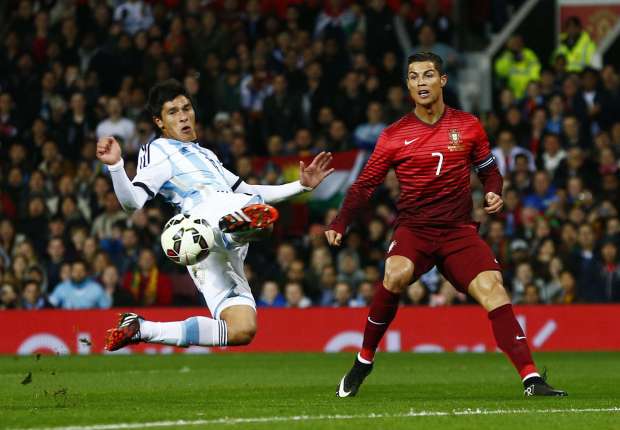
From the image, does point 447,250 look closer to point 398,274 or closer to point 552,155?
point 398,274

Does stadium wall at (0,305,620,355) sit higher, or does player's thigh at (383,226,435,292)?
player's thigh at (383,226,435,292)

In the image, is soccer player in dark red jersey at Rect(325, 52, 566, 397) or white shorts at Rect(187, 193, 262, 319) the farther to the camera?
soccer player in dark red jersey at Rect(325, 52, 566, 397)

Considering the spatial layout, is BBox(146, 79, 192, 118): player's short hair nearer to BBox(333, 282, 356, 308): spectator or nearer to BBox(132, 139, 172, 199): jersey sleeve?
BBox(132, 139, 172, 199): jersey sleeve

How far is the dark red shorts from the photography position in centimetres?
954

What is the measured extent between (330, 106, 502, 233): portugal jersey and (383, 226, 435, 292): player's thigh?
0.38 feet

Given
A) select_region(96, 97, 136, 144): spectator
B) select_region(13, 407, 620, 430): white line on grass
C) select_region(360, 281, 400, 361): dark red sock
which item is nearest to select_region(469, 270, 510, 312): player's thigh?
select_region(360, 281, 400, 361): dark red sock

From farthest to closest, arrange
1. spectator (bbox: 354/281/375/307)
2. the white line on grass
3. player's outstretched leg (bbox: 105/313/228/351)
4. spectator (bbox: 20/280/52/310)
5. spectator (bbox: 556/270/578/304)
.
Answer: spectator (bbox: 20/280/52/310) < spectator (bbox: 354/281/375/307) < spectator (bbox: 556/270/578/304) < player's outstretched leg (bbox: 105/313/228/351) < the white line on grass

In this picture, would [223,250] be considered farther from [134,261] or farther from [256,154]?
[256,154]

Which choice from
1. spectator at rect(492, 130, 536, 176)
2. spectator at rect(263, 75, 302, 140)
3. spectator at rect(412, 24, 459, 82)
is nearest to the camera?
spectator at rect(492, 130, 536, 176)

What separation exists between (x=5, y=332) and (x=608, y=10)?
35.2 feet

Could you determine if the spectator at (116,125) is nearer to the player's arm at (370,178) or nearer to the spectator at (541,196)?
the spectator at (541,196)

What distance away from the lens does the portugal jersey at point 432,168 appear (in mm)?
9656

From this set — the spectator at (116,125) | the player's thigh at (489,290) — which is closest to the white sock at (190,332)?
the player's thigh at (489,290)

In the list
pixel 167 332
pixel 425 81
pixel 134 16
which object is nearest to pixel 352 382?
pixel 167 332
